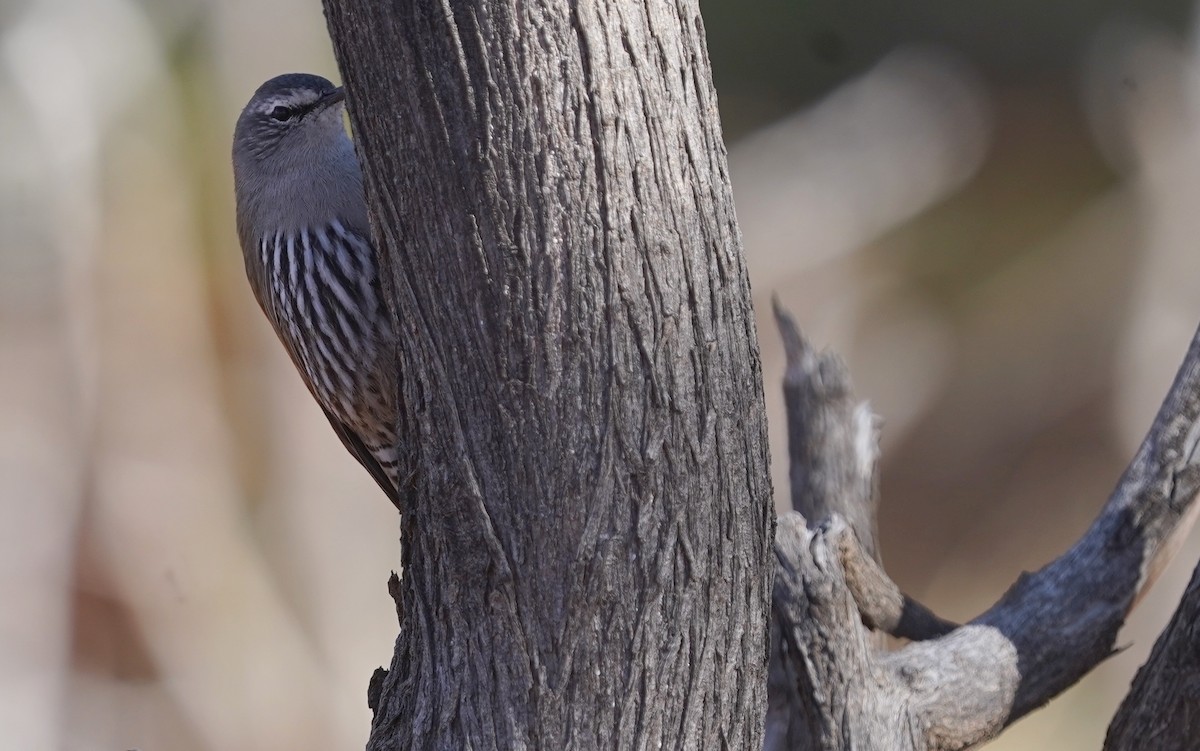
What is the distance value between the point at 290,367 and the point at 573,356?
4.50 meters

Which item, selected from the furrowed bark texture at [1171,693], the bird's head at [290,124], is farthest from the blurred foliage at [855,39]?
the furrowed bark texture at [1171,693]

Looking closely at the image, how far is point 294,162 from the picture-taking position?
2.75 m

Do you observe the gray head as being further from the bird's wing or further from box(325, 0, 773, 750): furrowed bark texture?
box(325, 0, 773, 750): furrowed bark texture

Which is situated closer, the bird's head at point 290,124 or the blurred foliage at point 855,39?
the bird's head at point 290,124

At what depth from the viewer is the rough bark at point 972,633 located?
2.31 m

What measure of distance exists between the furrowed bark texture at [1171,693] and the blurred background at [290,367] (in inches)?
168

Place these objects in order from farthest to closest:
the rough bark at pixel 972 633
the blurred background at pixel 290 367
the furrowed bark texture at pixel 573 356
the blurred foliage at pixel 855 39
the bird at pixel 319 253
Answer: the blurred foliage at pixel 855 39 → the blurred background at pixel 290 367 → the bird at pixel 319 253 → the rough bark at pixel 972 633 → the furrowed bark texture at pixel 573 356

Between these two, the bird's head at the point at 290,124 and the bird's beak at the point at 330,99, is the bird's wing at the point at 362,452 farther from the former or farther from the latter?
the bird's beak at the point at 330,99

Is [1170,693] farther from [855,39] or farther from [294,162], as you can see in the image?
[855,39]

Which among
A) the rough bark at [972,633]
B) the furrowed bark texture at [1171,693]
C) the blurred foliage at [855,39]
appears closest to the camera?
the furrowed bark texture at [1171,693]

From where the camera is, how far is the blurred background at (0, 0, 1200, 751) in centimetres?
527

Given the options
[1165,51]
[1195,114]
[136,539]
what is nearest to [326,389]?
[136,539]

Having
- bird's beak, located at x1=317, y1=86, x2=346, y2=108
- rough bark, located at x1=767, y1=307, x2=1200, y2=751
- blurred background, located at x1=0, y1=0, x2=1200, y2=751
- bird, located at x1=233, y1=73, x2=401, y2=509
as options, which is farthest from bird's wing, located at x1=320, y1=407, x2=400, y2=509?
blurred background, located at x1=0, y1=0, x2=1200, y2=751

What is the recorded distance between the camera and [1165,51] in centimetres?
710
